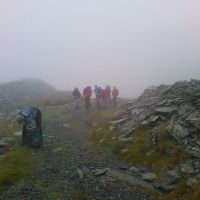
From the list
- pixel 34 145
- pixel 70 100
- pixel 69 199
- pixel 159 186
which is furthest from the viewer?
pixel 70 100

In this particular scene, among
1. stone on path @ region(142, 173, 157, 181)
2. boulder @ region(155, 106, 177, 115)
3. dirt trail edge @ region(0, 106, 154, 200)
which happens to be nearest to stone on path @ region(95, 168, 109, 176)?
dirt trail edge @ region(0, 106, 154, 200)

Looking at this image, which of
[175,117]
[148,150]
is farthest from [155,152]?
[175,117]

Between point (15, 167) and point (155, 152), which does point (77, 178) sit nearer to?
point (15, 167)

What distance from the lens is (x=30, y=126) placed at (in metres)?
26.2

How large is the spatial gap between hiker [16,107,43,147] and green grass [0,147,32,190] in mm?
1105

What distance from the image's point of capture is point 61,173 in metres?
21.2

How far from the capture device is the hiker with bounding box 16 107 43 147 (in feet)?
85.9

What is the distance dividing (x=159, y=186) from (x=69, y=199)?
518cm

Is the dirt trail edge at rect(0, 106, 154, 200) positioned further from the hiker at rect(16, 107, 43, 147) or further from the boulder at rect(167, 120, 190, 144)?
the boulder at rect(167, 120, 190, 144)

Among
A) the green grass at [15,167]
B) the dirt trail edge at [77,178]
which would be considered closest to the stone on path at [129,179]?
the dirt trail edge at [77,178]

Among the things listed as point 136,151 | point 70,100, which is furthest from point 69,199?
point 70,100

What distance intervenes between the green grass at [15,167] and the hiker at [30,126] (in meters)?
1.11

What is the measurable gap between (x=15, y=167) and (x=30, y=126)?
4909 mm

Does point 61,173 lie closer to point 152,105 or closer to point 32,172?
point 32,172
